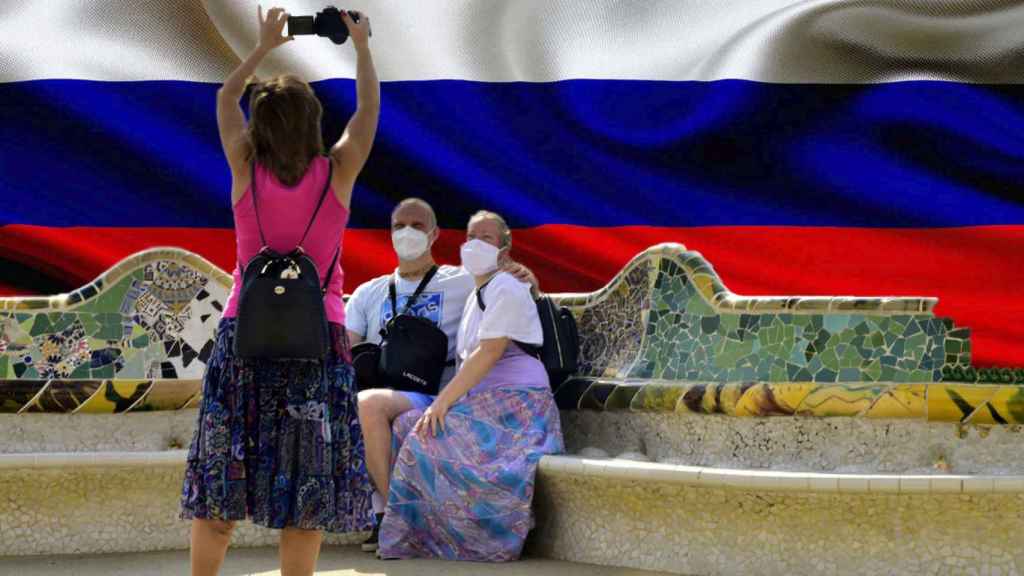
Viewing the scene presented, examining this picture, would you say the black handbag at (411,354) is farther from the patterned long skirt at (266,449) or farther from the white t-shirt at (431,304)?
the patterned long skirt at (266,449)

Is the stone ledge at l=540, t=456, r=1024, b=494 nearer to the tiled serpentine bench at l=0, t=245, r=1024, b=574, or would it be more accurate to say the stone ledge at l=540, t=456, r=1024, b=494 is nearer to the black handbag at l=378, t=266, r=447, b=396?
the tiled serpentine bench at l=0, t=245, r=1024, b=574

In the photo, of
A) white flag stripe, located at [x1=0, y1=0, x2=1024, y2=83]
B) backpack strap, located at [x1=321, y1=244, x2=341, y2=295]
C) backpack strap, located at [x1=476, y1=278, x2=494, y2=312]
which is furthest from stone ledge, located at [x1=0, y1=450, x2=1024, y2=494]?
white flag stripe, located at [x1=0, y1=0, x2=1024, y2=83]

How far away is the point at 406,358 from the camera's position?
16.9 ft

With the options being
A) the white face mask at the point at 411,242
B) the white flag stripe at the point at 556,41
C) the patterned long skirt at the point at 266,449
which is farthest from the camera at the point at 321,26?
the white flag stripe at the point at 556,41

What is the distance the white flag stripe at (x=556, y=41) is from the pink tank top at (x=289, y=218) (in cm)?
354

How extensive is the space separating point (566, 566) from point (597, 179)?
2.31 meters

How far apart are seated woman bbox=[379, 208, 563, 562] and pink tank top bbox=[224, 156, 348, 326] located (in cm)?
143

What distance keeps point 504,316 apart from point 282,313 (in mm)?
1685

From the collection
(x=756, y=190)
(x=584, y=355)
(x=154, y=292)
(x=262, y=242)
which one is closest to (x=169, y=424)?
(x=154, y=292)

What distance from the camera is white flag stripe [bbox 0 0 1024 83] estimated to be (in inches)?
257

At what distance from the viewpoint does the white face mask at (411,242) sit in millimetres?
5293

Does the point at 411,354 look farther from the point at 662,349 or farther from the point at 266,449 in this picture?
the point at 266,449

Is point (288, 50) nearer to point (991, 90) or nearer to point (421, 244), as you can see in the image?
point (421, 244)

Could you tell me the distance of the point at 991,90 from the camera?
6.41 m
